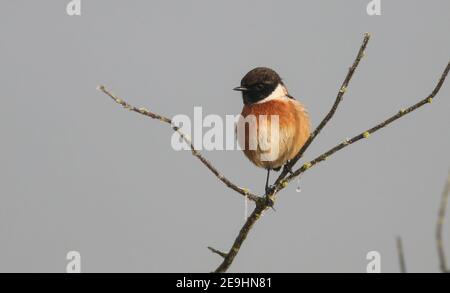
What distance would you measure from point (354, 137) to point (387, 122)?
0.62ft

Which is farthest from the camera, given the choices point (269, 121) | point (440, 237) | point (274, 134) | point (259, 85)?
point (259, 85)

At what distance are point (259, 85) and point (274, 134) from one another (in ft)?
2.15

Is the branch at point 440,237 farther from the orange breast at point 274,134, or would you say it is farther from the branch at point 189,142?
the orange breast at point 274,134

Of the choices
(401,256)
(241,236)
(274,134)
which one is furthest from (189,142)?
(274,134)

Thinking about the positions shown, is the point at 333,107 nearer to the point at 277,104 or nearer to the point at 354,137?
the point at 354,137

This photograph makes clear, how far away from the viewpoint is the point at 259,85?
6395 mm

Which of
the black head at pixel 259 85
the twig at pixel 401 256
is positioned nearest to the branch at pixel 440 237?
the twig at pixel 401 256

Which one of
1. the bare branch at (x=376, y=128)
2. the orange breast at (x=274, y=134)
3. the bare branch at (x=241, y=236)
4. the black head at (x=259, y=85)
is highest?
the black head at (x=259, y=85)

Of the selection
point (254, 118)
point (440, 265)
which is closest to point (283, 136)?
point (254, 118)

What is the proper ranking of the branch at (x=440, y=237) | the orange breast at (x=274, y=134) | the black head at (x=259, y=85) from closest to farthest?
the branch at (x=440, y=237) → the orange breast at (x=274, y=134) → the black head at (x=259, y=85)

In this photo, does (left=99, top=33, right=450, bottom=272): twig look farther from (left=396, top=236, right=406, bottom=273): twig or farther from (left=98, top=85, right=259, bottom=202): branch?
(left=396, top=236, right=406, bottom=273): twig

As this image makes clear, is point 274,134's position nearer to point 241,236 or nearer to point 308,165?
point 308,165

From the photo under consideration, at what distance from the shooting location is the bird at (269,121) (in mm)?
5961

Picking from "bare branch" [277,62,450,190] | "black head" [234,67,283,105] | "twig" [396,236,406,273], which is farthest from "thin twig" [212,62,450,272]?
"black head" [234,67,283,105]
